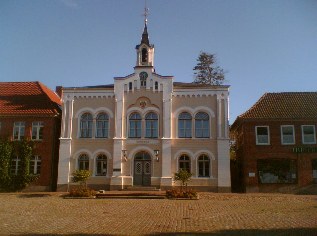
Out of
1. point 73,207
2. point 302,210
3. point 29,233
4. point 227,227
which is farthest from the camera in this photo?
point 73,207

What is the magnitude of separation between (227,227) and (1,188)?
73.9 ft

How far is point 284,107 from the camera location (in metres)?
31.7

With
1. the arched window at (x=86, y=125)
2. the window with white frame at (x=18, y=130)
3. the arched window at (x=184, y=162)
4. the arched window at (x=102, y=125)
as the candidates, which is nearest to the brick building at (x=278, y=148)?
the arched window at (x=184, y=162)

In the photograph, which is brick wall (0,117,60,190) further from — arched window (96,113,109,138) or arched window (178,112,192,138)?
arched window (178,112,192,138)

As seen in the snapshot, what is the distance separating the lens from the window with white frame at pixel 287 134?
30.4m

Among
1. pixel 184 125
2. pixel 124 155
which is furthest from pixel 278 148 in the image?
pixel 124 155

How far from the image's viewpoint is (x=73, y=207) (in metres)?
19.9

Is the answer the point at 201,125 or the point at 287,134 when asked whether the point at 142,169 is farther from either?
the point at 287,134

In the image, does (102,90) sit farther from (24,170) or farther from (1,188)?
(1,188)

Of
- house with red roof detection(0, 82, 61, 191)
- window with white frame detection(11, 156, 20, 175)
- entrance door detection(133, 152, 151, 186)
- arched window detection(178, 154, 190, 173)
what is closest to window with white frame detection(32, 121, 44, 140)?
house with red roof detection(0, 82, 61, 191)

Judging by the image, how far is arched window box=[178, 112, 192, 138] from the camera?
102 feet

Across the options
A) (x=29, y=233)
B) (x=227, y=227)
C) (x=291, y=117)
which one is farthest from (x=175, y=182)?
(x=29, y=233)

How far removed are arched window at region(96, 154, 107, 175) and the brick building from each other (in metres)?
11.2

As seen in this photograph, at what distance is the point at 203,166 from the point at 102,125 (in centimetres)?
895
